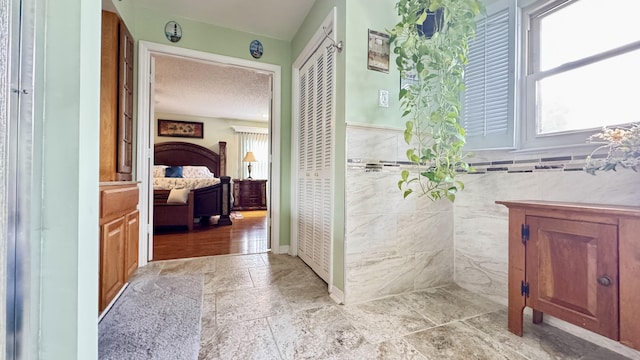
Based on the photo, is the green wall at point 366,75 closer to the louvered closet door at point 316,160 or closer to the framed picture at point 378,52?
the framed picture at point 378,52

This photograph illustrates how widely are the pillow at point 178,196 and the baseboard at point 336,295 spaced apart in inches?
119

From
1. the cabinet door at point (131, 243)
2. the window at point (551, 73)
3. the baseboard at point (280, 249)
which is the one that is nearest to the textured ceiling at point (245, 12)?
the window at point (551, 73)

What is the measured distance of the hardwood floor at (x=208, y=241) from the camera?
2.84 meters

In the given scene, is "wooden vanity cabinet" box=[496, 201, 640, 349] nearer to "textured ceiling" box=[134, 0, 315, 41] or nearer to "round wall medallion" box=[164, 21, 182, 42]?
"textured ceiling" box=[134, 0, 315, 41]

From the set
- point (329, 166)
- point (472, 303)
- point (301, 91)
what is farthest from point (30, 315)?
point (301, 91)

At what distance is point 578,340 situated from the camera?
4.31ft

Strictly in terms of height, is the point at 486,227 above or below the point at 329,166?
below

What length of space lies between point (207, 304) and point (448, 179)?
5.55 ft

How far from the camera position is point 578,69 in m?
1.44

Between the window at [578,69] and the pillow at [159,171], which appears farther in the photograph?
the pillow at [159,171]

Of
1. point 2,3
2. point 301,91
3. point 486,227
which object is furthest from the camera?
point 301,91

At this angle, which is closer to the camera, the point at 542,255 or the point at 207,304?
the point at 542,255

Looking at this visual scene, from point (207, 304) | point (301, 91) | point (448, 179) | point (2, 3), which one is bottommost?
point (207, 304)

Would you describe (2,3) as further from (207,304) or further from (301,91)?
(301,91)
